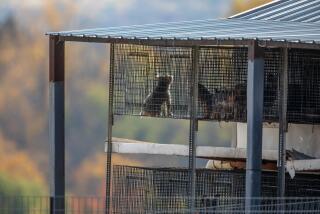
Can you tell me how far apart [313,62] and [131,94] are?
277cm

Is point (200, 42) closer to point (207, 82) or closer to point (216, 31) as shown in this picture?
point (216, 31)

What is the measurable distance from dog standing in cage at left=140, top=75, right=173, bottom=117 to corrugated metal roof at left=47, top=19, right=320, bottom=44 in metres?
0.85

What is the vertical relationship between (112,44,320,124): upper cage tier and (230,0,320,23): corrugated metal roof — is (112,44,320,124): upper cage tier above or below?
below

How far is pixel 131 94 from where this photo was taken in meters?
20.9

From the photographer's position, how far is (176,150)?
20.7m

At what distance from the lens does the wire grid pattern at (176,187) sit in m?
20.1

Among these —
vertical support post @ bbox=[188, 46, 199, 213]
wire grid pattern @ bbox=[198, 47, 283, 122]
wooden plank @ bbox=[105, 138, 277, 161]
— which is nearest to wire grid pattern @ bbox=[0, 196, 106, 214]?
vertical support post @ bbox=[188, 46, 199, 213]

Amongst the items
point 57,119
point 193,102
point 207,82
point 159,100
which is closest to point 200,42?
point 193,102

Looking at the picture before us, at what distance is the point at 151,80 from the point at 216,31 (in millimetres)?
2006

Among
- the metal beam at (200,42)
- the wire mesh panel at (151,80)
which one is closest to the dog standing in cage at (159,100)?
the wire mesh panel at (151,80)

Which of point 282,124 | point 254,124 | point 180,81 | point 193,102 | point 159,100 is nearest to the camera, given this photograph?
point 254,124

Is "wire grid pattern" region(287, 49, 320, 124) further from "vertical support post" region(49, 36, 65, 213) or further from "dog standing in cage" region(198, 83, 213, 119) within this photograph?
"vertical support post" region(49, 36, 65, 213)

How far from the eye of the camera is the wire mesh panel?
20.6 meters

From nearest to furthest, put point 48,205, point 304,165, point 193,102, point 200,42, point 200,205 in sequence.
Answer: point 200,42
point 48,205
point 200,205
point 304,165
point 193,102
